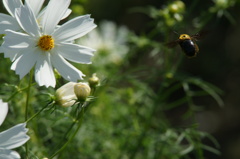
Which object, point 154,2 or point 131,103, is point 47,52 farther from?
point 154,2

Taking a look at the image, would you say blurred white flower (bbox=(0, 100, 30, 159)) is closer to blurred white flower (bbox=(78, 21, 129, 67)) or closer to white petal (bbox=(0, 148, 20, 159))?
white petal (bbox=(0, 148, 20, 159))

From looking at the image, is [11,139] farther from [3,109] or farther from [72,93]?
[72,93]

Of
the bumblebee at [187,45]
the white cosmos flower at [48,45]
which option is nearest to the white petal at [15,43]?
the white cosmos flower at [48,45]

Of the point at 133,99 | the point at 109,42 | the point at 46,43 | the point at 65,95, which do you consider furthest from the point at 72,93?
the point at 109,42

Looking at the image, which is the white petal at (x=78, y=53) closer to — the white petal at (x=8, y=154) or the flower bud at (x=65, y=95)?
the flower bud at (x=65, y=95)

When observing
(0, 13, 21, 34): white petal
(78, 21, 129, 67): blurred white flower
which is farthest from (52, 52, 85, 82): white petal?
(78, 21, 129, 67): blurred white flower

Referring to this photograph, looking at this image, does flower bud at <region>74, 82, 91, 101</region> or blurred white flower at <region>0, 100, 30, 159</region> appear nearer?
blurred white flower at <region>0, 100, 30, 159</region>
